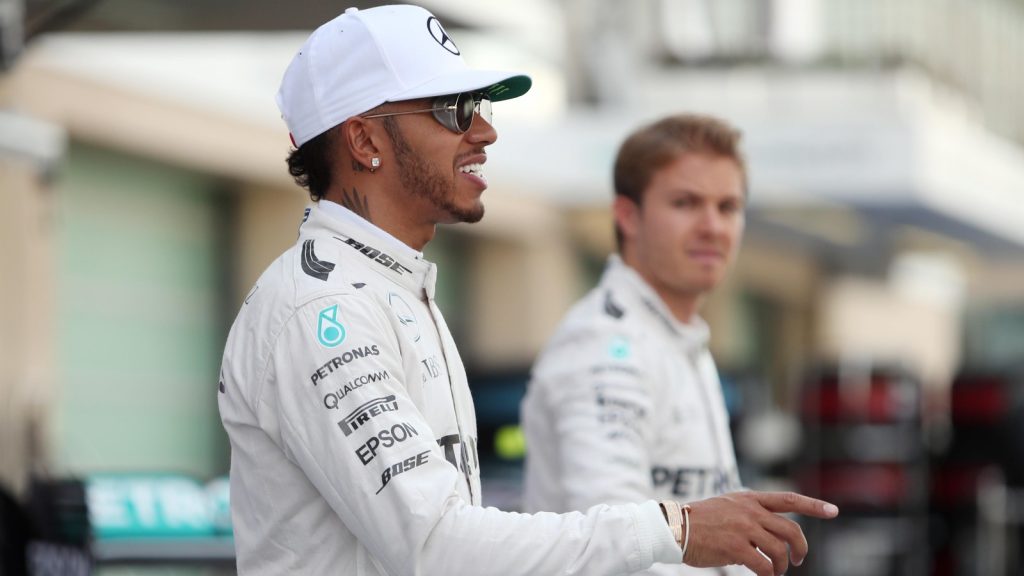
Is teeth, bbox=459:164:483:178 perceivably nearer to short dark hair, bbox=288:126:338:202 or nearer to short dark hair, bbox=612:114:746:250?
short dark hair, bbox=288:126:338:202

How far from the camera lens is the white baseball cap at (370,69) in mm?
2949

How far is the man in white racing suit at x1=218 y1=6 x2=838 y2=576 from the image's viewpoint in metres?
2.69

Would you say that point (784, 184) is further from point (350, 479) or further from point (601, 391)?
point (350, 479)

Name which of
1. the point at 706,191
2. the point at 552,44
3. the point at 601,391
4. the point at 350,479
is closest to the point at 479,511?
the point at 350,479

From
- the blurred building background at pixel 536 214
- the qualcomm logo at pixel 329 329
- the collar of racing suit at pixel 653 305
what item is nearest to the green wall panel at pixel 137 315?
the blurred building background at pixel 536 214

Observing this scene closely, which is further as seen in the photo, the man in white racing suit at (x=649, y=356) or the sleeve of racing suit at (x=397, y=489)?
the man in white racing suit at (x=649, y=356)

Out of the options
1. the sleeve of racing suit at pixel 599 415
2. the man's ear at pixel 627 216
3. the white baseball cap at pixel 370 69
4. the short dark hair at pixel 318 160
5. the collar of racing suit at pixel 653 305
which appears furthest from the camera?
the man's ear at pixel 627 216

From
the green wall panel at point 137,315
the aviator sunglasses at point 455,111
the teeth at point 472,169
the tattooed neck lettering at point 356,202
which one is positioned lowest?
the green wall panel at point 137,315

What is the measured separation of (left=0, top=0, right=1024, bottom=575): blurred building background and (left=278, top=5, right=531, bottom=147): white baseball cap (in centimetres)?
261

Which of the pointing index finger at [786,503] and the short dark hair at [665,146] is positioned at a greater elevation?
the short dark hair at [665,146]

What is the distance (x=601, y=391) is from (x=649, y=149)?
71cm

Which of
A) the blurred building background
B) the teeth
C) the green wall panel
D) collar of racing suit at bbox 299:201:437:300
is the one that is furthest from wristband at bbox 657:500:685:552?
the green wall panel

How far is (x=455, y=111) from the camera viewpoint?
3.01 metres

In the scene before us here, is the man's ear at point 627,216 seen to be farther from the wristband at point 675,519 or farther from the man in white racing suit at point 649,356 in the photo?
the wristband at point 675,519
